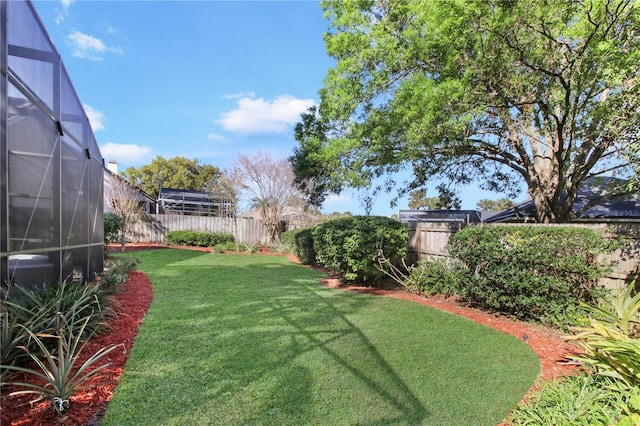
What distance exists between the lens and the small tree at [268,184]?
59.2ft

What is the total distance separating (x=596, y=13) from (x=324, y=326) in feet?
20.6

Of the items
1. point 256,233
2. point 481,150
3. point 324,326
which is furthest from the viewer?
point 256,233

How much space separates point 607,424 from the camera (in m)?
2.31

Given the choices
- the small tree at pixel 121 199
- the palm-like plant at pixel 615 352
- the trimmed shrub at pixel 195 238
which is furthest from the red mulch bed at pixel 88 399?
the small tree at pixel 121 199

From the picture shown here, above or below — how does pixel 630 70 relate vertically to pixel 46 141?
above

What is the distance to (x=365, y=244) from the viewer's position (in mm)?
7410

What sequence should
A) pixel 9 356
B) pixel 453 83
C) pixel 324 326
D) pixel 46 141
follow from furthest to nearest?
pixel 453 83, pixel 324 326, pixel 46 141, pixel 9 356

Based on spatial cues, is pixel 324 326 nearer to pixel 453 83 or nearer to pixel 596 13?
pixel 453 83

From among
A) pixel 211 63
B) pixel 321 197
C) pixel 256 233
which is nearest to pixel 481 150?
pixel 321 197

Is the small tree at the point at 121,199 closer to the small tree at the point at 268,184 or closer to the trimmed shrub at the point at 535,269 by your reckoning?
the small tree at the point at 268,184

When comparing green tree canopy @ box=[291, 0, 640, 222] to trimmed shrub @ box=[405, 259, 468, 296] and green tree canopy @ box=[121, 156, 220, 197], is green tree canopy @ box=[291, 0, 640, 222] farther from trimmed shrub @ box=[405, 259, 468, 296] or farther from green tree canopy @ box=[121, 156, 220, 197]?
green tree canopy @ box=[121, 156, 220, 197]

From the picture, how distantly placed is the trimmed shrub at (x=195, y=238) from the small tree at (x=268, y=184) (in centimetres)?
285

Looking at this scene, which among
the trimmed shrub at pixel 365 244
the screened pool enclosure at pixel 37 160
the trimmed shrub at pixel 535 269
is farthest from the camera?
the trimmed shrub at pixel 365 244

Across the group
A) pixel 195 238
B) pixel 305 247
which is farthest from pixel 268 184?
pixel 305 247
